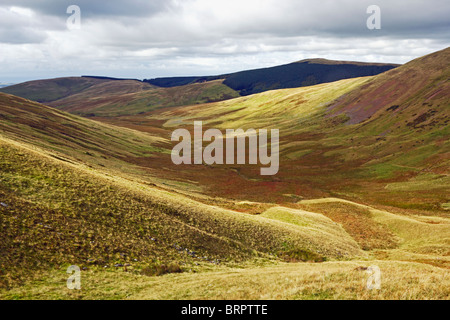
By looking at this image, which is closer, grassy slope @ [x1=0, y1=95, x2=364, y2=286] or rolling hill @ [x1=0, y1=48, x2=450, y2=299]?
rolling hill @ [x1=0, y1=48, x2=450, y2=299]

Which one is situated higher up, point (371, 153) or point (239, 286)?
point (239, 286)

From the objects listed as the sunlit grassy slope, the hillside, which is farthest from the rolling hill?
the hillside

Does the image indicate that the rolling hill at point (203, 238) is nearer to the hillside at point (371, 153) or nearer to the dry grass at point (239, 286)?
the dry grass at point (239, 286)

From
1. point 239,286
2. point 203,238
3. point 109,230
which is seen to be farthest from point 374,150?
point 239,286

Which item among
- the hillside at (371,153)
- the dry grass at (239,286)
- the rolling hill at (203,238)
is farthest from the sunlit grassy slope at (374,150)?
the dry grass at (239,286)

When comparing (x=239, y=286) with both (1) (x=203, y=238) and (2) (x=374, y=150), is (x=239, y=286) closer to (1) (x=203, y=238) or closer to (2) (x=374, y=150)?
(1) (x=203, y=238)

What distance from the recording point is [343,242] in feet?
136

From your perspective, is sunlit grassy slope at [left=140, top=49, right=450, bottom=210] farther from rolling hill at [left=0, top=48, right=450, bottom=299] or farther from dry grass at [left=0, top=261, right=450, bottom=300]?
dry grass at [left=0, top=261, right=450, bottom=300]

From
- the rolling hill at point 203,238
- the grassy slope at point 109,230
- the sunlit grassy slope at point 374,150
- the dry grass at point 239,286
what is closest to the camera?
the dry grass at point 239,286

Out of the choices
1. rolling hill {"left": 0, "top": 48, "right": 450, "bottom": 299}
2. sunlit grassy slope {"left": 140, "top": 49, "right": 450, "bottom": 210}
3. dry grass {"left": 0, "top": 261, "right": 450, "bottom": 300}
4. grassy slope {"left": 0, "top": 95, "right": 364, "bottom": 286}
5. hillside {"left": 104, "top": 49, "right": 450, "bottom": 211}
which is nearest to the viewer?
dry grass {"left": 0, "top": 261, "right": 450, "bottom": 300}

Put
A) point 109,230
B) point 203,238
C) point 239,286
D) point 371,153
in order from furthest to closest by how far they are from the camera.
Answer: point 371,153, point 203,238, point 109,230, point 239,286

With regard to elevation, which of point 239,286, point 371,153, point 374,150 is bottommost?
point 371,153
